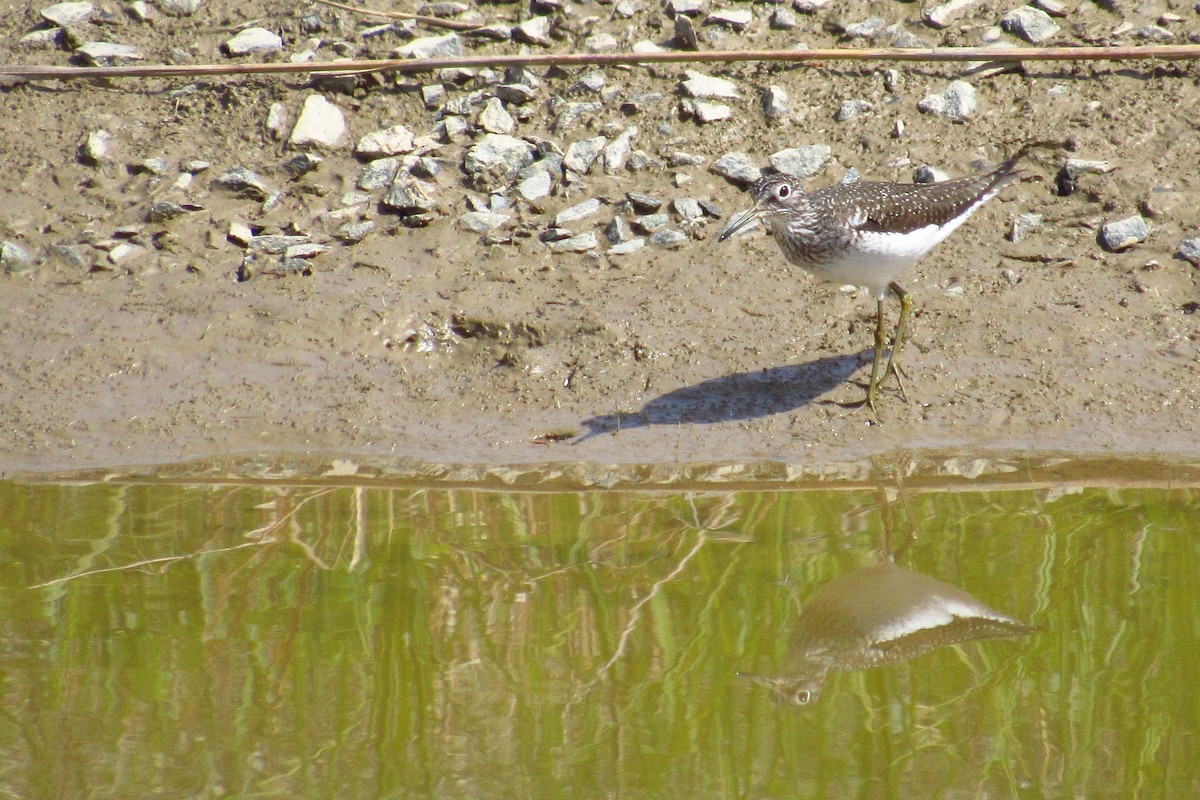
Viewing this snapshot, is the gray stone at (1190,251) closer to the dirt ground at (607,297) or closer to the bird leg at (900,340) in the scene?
the dirt ground at (607,297)

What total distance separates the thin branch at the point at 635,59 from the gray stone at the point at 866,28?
0.20m

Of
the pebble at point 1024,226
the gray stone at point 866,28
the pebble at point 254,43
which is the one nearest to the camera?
the pebble at point 1024,226

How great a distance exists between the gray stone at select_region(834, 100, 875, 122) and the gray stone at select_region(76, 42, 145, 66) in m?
4.75

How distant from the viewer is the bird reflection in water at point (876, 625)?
441 cm

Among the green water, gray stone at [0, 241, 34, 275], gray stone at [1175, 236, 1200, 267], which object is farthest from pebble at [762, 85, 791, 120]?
gray stone at [0, 241, 34, 275]

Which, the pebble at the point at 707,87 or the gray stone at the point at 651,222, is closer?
the gray stone at the point at 651,222

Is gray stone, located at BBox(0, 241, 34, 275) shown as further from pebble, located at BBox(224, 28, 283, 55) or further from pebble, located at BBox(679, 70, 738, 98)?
pebble, located at BBox(679, 70, 738, 98)

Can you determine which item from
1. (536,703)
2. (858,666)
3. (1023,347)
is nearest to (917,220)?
(1023,347)

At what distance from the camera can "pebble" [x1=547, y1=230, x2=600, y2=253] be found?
24.8ft

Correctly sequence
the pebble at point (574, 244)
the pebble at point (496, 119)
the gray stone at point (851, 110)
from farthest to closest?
the pebble at point (496, 119) < the gray stone at point (851, 110) < the pebble at point (574, 244)

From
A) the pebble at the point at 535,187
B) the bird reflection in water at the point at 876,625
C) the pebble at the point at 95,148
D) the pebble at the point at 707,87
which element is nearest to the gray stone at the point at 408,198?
the pebble at the point at 535,187

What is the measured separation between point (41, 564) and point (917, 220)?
14.3ft

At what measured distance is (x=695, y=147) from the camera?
8.08 m

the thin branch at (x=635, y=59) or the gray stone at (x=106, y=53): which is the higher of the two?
the gray stone at (x=106, y=53)
